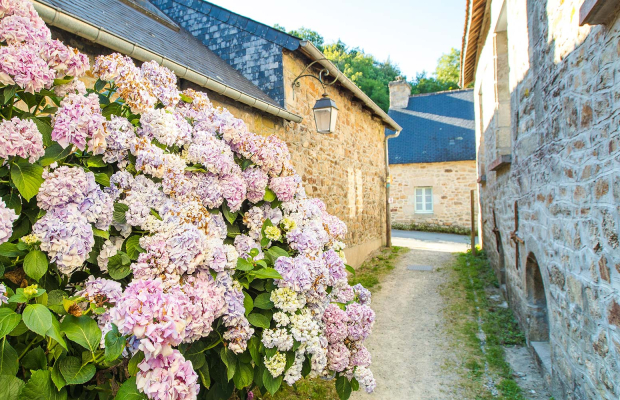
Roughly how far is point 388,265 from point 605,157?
7735mm

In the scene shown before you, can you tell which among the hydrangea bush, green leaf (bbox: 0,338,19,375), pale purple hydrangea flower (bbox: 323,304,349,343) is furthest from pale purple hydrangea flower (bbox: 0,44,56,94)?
pale purple hydrangea flower (bbox: 323,304,349,343)

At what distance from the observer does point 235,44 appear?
23.9 ft

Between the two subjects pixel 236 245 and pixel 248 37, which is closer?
pixel 236 245

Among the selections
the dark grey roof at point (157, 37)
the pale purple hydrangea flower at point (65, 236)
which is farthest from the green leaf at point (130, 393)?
the dark grey roof at point (157, 37)

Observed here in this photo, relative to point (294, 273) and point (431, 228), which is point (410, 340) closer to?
point (294, 273)

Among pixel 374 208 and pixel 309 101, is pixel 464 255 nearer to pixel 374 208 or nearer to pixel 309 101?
pixel 374 208

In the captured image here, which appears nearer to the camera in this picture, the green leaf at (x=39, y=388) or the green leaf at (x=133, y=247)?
the green leaf at (x=39, y=388)

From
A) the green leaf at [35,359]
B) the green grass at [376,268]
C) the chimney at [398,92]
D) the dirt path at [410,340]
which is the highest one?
the chimney at [398,92]

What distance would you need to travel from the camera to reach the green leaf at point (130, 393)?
4.64ft

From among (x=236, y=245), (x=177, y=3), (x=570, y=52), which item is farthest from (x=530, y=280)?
(x=177, y=3)

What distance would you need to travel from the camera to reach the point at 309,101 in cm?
757

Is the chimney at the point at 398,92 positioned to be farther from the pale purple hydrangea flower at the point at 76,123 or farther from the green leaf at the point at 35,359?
the green leaf at the point at 35,359

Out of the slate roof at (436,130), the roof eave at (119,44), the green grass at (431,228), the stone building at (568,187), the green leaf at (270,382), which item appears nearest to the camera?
the green leaf at (270,382)

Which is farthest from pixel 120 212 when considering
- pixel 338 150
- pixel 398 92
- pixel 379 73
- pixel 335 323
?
pixel 379 73
